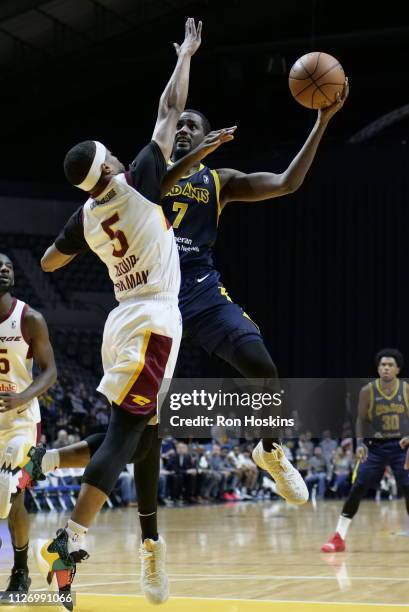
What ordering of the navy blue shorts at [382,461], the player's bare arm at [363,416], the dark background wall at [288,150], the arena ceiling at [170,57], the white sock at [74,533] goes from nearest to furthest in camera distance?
the white sock at [74,533] < the navy blue shorts at [382,461] < the player's bare arm at [363,416] < the arena ceiling at [170,57] < the dark background wall at [288,150]

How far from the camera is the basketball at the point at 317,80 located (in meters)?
5.27

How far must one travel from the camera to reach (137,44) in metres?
19.9

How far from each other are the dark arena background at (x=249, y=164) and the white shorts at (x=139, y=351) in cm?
1236

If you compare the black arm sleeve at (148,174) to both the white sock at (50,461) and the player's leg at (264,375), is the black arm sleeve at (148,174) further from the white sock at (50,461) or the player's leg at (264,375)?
the white sock at (50,461)

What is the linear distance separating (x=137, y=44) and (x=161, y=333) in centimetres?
1644

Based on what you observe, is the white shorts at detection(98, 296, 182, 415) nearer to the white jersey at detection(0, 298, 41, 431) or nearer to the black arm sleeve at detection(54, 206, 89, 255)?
the black arm sleeve at detection(54, 206, 89, 255)

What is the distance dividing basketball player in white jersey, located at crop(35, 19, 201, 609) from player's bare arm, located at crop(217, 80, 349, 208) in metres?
0.81

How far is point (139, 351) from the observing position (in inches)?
175

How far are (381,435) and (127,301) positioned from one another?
596 cm

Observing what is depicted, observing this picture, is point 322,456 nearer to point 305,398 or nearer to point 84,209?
point 305,398


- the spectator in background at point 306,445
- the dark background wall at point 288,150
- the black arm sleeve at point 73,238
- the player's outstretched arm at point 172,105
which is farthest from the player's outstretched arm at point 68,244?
the dark background wall at point 288,150

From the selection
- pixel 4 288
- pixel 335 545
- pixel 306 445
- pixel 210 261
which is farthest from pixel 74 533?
pixel 306 445

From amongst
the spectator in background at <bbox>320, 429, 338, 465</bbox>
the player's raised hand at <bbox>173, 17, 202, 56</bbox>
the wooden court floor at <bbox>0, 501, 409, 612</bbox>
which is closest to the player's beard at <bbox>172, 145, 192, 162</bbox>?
the player's raised hand at <bbox>173, 17, 202, 56</bbox>

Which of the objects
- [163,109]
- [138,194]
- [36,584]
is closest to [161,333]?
[138,194]
